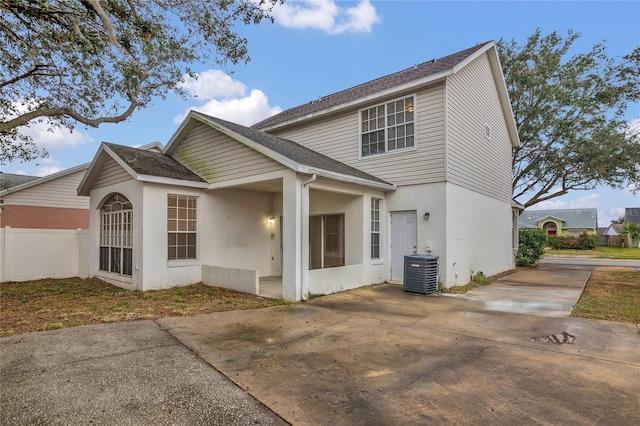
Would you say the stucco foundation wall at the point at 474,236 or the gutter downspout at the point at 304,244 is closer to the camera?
the gutter downspout at the point at 304,244

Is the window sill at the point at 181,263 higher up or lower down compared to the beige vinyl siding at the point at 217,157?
lower down

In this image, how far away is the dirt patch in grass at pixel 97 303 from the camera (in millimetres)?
6409

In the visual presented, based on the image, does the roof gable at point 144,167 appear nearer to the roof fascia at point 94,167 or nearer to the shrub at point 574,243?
the roof fascia at point 94,167

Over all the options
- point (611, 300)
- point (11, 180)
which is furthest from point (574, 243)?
point (11, 180)

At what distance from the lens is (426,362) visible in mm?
4367

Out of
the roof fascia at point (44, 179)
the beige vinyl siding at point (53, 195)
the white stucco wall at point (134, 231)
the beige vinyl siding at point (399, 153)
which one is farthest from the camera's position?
the beige vinyl siding at point (53, 195)

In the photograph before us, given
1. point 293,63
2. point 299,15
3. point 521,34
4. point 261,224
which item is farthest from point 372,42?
point 521,34

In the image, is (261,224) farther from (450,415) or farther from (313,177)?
(450,415)

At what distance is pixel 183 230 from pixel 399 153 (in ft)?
23.2

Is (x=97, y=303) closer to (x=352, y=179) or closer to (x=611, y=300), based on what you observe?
(x=352, y=179)

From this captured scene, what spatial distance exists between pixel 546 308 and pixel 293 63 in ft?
42.1

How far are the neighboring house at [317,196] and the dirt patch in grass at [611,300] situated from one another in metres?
3.18

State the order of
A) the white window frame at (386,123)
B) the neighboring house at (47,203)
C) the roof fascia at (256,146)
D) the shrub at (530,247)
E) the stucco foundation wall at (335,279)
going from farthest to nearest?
the shrub at (530,247) → the neighboring house at (47,203) → the white window frame at (386,123) → the stucco foundation wall at (335,279) → the roof fascia at (256,146)

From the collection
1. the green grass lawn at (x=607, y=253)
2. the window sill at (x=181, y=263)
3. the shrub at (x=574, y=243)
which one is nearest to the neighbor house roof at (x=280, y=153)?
the window sill at (x=181, y=263)
